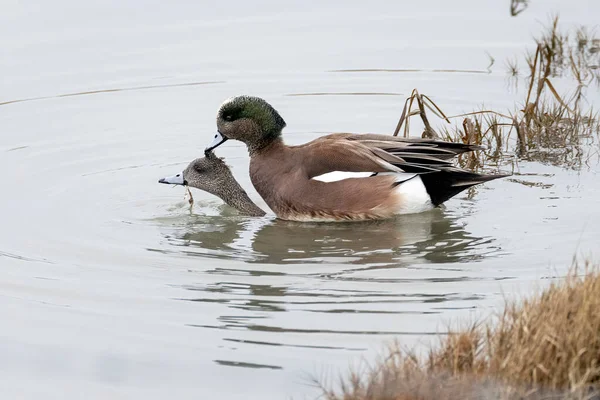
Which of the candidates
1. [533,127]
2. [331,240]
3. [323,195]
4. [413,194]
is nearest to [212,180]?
[323,195]

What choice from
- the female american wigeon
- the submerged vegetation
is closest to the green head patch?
the female american wigeon

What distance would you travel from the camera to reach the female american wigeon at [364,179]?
733cm

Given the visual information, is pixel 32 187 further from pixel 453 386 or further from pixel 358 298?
pixel 453 386

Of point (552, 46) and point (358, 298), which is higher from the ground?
point (552, 46)

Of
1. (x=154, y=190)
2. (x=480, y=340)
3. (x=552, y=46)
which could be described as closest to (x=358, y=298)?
(x=480, y=340)

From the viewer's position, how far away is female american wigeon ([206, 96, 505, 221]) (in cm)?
733

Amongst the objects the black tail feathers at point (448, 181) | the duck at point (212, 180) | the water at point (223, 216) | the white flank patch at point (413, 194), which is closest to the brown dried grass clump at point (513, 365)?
the water at point (223, 216)

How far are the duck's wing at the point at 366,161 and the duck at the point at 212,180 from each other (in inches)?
24.1

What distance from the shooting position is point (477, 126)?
26.8 ft

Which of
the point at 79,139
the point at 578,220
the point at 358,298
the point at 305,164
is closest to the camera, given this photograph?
the point at 358,298

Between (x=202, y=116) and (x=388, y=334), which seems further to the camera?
(x=202, y=116)

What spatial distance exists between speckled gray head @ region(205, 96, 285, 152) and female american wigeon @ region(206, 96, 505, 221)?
30cm

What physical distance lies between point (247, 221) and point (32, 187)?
64.4 inches

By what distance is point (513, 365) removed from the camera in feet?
13.6
